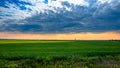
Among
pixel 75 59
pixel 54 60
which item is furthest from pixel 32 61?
pixel 75 59

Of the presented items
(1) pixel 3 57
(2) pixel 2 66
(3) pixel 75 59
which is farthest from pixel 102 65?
(1) pixel 3 57

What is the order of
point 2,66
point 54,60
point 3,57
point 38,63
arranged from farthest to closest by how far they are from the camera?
1. point 3,57
2. point 54,60
3. point 38,63
4. point 2,66

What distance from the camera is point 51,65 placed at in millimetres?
23781

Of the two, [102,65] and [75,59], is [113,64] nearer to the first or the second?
[102,65]

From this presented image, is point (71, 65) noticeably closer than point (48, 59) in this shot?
Yes

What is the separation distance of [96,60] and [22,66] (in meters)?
7.79

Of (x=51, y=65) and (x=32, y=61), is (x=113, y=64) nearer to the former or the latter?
(x=51, y=65)

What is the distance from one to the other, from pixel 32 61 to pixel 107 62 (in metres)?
7.15

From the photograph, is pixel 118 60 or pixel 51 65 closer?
pixel 51 65

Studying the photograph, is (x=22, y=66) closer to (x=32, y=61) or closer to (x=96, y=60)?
(x=32, y=61)

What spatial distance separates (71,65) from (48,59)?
3.21 meters

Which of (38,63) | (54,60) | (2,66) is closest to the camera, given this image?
(2,66)

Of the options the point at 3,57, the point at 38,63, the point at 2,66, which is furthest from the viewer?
the point at 3,57

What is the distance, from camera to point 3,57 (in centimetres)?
2906
